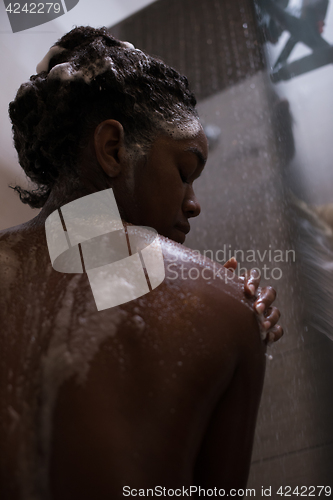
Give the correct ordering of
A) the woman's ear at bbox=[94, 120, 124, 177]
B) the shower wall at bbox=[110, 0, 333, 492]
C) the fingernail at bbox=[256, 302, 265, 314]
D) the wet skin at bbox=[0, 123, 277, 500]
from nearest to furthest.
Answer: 1. the wet skin at bbox=[0, 123, 277, 500]
2. the fingernail at bbox=[256, 302, 265, 314]
3. the woman's ear at bbox=[94, 120, 124, 177]
4. the shower wall at bbox=[110, 0, 333, 492]

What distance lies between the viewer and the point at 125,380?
0.51m

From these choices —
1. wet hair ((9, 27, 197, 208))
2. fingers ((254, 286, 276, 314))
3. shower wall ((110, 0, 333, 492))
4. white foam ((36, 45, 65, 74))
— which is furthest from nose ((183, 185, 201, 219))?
shower wall ((110, 0, 333, 492))

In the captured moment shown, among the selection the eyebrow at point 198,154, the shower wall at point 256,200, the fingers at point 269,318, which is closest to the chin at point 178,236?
the eyebrow at point 198,154

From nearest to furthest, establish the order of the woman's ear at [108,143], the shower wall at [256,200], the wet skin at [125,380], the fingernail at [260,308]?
1. the wet skin at [125,380]
2. the fingernail at [260,308]
3. the woman's ear at [108,143]
4. the shower wall at [256,200]

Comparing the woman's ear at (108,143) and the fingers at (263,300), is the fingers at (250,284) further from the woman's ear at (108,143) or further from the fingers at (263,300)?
the woman's ear at (108,143)

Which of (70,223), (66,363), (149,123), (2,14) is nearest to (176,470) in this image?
(66,363)

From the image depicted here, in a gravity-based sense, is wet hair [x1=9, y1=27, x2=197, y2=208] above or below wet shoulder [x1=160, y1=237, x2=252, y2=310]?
above

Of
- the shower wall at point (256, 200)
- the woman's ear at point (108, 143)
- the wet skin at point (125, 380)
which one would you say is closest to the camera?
the wet skin at point (125, 380)

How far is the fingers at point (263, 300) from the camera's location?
0.61 m

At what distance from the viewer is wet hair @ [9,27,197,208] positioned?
2.48 ft

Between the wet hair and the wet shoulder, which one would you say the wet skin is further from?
the wet hair

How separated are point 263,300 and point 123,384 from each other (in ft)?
0.79

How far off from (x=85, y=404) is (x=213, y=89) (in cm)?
135

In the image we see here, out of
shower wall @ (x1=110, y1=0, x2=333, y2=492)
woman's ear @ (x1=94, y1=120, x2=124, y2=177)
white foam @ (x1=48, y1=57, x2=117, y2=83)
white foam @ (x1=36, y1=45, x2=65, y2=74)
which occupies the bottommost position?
shower wall @ (x1=110, y1=0, x2=333, y2=492)
